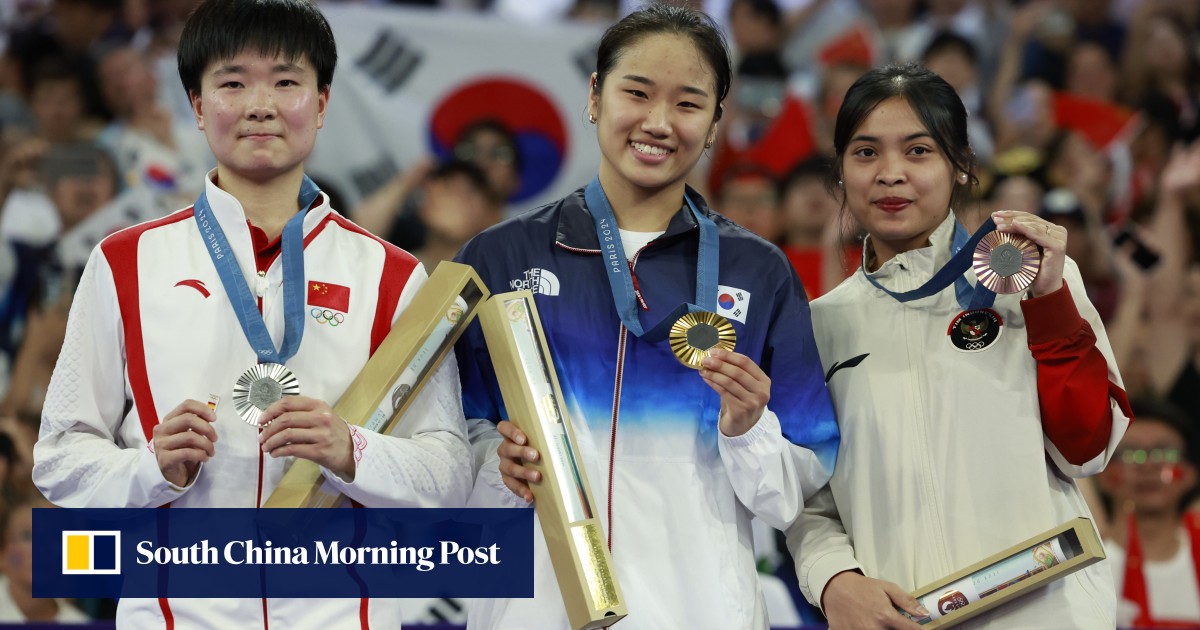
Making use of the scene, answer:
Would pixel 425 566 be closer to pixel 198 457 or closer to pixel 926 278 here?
pixel 198 457

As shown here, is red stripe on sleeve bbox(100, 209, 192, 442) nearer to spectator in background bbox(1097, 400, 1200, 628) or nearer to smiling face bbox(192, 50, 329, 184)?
smiling face bbox(192, 50, 329, 184)

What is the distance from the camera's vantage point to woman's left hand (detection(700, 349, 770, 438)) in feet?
8.70

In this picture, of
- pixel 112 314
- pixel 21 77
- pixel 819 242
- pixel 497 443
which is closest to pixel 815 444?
pixel 497 443

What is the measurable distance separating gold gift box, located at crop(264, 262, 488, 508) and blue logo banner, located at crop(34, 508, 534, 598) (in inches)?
2.0

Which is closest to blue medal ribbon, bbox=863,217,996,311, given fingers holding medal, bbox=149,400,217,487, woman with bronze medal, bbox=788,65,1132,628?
woman with bronze medal, bbox=788,65,1132,628

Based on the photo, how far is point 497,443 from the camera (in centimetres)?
297

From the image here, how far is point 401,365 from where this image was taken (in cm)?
268

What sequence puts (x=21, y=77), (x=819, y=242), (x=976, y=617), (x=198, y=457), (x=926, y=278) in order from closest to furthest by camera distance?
(x=198, y=457) < (x=976, y=617) < (x=926, y=278) < (x=819, y=242) < (x=21, y=77)

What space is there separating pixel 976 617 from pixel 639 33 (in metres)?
1.54

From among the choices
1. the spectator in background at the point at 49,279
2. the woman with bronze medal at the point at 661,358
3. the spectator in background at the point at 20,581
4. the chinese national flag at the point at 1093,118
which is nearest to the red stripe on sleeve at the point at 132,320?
the woman with bronze medal at the point at 661,358

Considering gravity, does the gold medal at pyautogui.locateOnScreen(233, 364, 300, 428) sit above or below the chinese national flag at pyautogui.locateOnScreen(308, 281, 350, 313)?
below

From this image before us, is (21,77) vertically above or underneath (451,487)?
above

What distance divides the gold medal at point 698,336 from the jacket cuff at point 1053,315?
72 cm

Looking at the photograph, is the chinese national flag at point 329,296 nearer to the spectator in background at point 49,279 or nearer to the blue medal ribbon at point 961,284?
the blue medal ribbon at point 961,284
